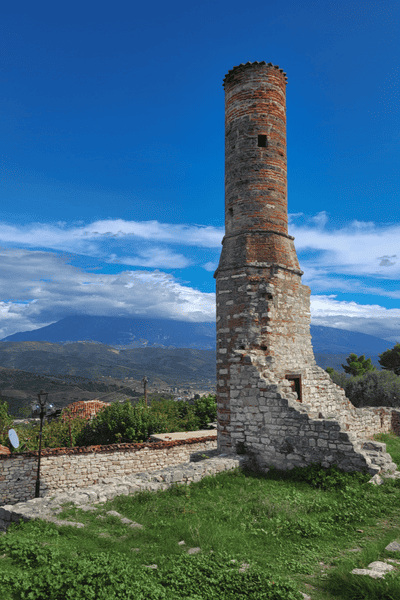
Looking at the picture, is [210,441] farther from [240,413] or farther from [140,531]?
[140,531]

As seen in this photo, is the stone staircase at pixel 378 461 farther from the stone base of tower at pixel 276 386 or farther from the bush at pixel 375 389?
the bush at pixel 375 389

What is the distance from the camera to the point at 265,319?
14.1m

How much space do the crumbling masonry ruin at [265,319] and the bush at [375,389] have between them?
1804 cm

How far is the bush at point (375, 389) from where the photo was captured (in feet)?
110

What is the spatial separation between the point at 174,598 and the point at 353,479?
22.5ft

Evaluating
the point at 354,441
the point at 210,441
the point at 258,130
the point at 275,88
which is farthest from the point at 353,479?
the point at 275,88

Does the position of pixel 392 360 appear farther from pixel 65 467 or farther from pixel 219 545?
pixel 219 545

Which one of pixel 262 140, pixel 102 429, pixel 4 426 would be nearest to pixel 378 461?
pixel 262 140

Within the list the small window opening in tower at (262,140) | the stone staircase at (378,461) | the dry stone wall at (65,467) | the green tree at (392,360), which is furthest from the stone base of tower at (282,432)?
the green tree at (392,360)

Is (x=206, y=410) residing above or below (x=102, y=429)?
above

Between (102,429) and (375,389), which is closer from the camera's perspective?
(102,429)

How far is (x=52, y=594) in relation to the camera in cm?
500

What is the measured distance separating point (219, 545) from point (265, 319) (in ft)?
27.9

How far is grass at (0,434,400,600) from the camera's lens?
519 centimetres
